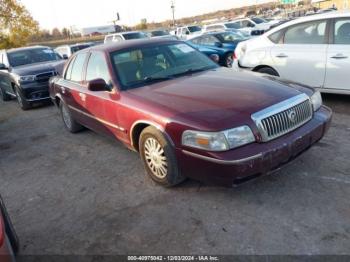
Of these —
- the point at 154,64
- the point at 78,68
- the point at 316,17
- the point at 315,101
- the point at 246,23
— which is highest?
the point at 316,17

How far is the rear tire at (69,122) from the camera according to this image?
6.31 meters

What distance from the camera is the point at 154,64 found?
4.65 metres

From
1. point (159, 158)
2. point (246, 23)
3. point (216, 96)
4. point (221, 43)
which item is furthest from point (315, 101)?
point (246, 23)

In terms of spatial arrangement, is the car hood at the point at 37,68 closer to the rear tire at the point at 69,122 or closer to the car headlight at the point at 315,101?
the rear tire at the point at 69,122

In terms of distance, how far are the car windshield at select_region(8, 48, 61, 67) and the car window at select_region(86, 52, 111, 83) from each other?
591 centimetres

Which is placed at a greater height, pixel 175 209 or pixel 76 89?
pixel 76 89

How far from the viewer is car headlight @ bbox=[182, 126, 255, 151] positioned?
3189mm

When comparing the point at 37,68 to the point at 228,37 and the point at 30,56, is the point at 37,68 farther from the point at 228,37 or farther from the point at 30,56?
the point at 228,37

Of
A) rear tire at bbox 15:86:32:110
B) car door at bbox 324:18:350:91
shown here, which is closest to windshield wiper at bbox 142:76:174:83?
car door at bbox 324:18:350:91

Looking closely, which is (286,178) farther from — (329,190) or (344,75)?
(344,75)

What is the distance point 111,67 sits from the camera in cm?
454

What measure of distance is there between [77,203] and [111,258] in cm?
114

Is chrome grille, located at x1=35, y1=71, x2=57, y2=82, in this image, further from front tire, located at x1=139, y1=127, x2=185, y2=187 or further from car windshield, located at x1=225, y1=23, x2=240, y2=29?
car windshield, located at x1=225, y1=23, x2=240, y2=29

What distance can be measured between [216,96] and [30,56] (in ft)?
27.6
